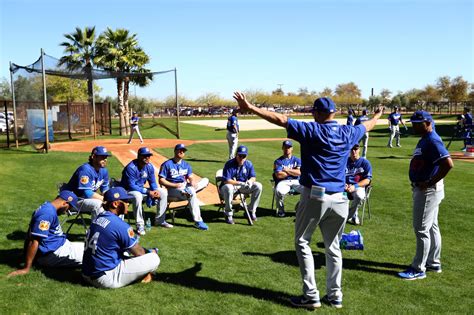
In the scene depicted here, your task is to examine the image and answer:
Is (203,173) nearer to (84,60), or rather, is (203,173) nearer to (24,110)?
(24,110)

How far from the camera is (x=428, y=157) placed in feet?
17.4

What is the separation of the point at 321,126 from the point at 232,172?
14.1 ft

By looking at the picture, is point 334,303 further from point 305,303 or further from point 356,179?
point 356,179

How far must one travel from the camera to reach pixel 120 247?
5.05 metres

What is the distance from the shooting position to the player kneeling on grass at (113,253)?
16.1 feet

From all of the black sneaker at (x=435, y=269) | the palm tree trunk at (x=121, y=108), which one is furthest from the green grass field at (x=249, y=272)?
the palm tree trunk at (x=121, y=108)

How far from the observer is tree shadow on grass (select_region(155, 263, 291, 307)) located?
16.4ft

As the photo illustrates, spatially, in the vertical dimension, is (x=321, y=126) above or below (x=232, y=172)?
above

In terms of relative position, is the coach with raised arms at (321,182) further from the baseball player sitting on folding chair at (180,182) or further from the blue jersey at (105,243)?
the baseball player sitting on folding chair at (180,182)

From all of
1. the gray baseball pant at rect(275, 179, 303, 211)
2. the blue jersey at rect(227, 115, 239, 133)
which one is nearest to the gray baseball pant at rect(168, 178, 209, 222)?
the gray baseball pant at rect(275, 179, 303, 211)

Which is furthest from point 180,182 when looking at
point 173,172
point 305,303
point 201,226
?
point 305,303

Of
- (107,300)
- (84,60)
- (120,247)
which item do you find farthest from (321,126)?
(84,60)

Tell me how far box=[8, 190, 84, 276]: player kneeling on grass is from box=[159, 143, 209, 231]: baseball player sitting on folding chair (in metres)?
2.64

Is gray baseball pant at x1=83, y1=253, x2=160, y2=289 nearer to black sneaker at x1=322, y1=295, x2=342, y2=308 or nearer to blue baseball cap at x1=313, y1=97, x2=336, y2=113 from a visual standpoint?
black sneaker at x1=322, y1=295, x2=342, y2=308
